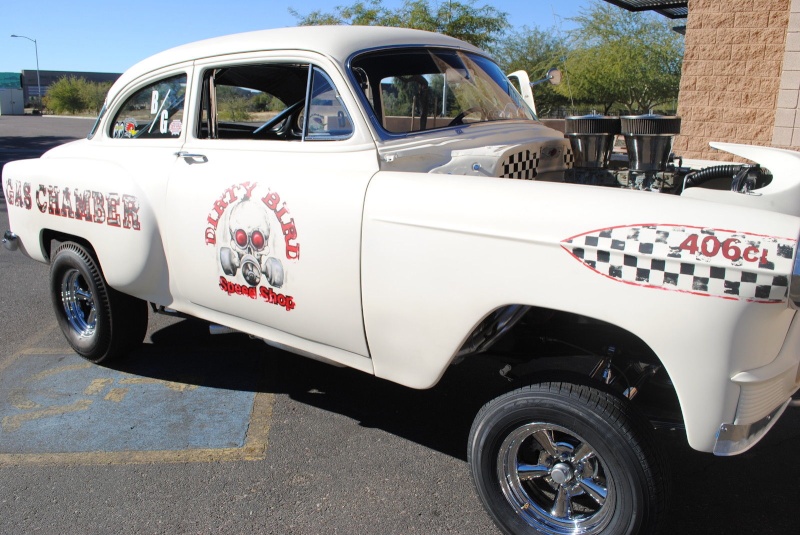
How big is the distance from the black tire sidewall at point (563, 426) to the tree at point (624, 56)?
21.8 m

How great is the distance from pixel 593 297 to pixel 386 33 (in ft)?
6.75

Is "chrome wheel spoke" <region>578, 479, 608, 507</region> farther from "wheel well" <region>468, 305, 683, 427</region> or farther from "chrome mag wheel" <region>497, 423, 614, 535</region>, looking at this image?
"wheel well" <region>468, 305, 683, 427</region>

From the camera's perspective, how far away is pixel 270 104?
4750 mm

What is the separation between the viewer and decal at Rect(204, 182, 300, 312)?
312 cm

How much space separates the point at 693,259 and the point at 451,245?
0.85 m

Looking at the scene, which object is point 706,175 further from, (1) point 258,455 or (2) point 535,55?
(2) point 535,55

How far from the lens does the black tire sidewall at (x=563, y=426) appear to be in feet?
7.89

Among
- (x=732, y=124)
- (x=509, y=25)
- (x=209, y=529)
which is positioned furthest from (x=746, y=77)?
(x=509, y=25)

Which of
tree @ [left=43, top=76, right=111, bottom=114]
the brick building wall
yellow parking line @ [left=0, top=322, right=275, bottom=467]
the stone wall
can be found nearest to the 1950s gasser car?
yellow parking line @ [left=0, top=322, right=275, bottom=467]

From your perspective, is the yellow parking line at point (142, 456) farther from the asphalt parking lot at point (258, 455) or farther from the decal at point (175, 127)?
the decal at point (175, 127)

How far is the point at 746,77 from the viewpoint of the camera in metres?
9.51

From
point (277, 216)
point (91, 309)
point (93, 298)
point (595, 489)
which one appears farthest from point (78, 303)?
point (595, 489)

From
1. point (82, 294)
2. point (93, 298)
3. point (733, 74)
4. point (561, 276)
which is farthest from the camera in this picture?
point (733, 74)

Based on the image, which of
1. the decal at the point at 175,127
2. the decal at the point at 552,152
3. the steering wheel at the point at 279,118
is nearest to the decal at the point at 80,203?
the decal at the point at 175,127
